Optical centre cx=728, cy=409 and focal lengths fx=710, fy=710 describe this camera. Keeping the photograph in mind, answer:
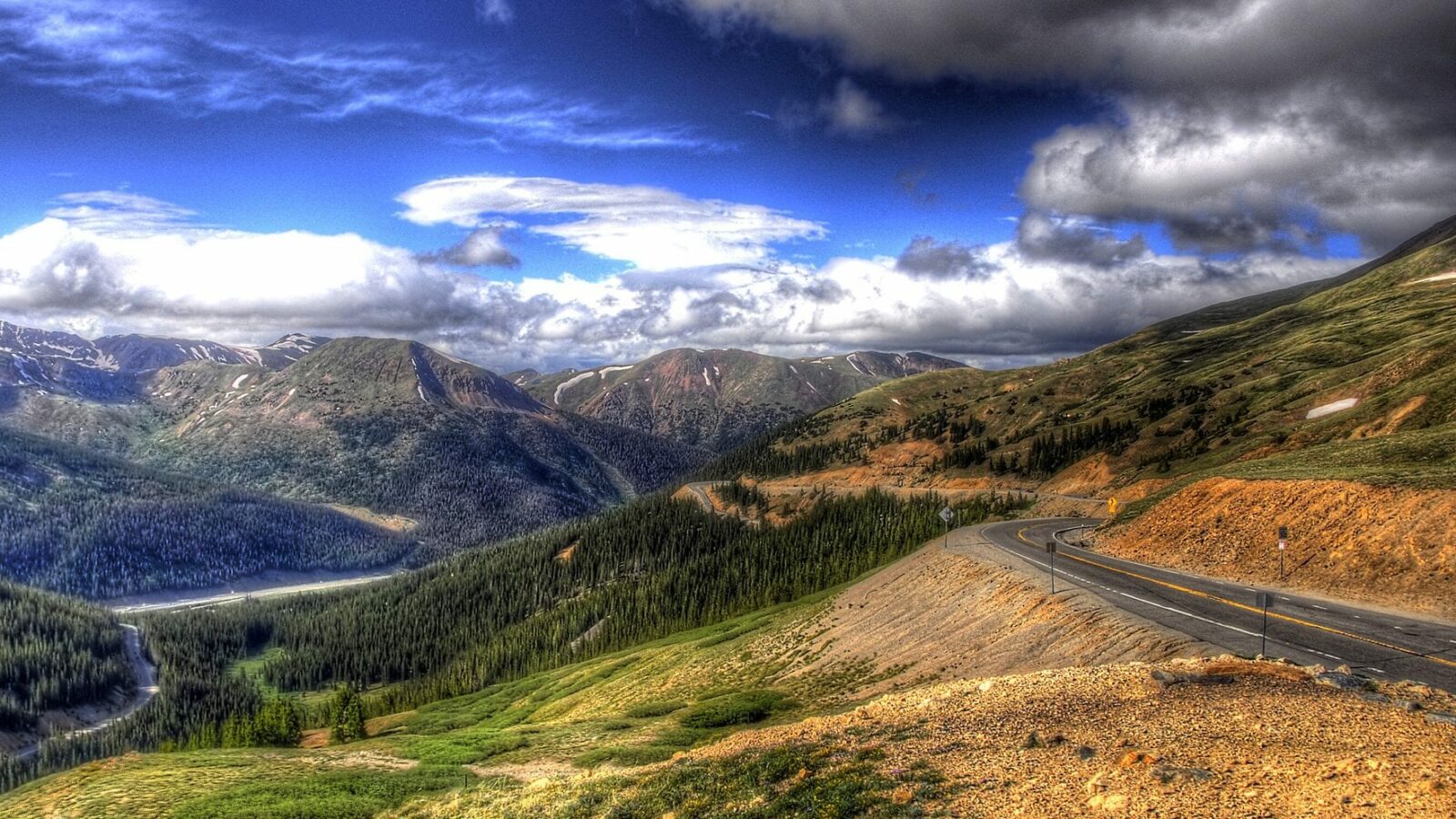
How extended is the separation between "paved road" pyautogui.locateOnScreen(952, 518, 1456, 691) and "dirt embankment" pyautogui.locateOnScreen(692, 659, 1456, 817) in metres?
5.56

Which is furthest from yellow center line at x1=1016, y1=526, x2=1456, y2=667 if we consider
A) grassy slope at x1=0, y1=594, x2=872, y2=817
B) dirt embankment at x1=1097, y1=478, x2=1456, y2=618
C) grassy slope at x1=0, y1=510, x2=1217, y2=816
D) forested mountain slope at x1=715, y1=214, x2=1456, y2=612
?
grassy slope at x1=0, y1=594, x2=872, y2=817

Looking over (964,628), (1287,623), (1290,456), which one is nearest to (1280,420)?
(1290,456)

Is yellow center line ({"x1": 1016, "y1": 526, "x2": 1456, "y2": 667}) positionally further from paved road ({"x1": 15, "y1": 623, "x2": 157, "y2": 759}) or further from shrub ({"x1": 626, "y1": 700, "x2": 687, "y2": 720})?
paved road ({"x1": 15, "y1": 623, "x2": 157, "y2": 759})

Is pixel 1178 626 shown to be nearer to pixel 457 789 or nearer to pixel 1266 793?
pixel 1266 793

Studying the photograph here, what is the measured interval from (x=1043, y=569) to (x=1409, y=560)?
19080 millimetres

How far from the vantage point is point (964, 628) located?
146 feet

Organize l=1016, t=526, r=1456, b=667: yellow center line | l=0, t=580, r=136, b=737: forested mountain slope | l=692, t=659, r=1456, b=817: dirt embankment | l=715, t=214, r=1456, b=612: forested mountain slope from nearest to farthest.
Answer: l=692, t=659, r=1456, b=817: dirt embankment, l=1016, t=526, r=1456, b=667: yellow center line, l=715, t=214, r=1456, b=612: forested mountain slope, l=0, t=580, r=136, b=737: forested mountain slope

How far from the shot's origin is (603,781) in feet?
89.2

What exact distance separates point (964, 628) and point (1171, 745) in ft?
89.4

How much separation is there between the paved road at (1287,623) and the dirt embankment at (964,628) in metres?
2.34

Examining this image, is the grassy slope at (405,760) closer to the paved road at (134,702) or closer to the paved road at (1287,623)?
the paved road at (1287,623)

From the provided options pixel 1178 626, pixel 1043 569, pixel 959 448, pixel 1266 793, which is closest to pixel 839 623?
pixel 1043 569

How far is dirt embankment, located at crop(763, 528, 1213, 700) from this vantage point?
32.9 meters

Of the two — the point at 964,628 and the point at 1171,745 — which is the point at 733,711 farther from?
the point at 1171,745
